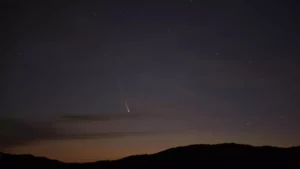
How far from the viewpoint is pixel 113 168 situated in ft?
211

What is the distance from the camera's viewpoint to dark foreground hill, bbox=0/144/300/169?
182 feet

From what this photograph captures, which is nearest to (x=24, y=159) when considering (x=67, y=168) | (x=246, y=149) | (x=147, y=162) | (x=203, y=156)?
(x=67, y=168)

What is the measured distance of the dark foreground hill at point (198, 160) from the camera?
5562 centimetres

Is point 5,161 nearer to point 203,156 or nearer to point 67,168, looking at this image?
point 67,168

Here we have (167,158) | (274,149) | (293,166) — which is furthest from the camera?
(167,158)

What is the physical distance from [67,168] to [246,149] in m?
32.8

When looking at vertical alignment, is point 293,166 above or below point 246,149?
below

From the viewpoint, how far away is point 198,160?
61.5 meters

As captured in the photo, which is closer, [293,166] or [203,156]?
[293,166]

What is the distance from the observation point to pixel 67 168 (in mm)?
68000

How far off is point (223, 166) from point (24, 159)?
4049 centimetres

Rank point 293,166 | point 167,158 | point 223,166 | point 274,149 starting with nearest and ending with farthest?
point 293,166 < point 223,166 < point 274,149 < point 167,158

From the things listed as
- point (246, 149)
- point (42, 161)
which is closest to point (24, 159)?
point (42, 161)

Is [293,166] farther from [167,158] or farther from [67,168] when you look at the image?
[67,168]
